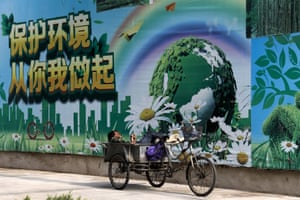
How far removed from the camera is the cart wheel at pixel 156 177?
14.6 meters

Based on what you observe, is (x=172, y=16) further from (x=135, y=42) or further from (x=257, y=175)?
(x=257, y=175)

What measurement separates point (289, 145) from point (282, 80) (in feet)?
4.21

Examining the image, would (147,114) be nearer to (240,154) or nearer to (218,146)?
(218,146)

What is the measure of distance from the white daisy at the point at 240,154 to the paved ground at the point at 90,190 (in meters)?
0.62

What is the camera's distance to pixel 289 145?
13.2 metres

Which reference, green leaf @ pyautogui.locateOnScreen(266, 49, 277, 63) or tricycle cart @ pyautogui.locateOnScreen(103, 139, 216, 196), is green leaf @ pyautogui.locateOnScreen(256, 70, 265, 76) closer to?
green leaf @ pyautogui.locateOnScreen(266, 49, 277, 63)

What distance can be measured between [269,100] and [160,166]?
268 cm

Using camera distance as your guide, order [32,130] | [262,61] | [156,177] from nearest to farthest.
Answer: [262,61]
[156,177]
[32,130]

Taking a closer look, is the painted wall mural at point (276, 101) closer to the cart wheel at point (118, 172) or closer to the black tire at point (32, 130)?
the cart wheel at point (118, 172)

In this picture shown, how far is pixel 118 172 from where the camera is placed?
1470cm

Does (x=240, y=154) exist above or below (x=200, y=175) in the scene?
above

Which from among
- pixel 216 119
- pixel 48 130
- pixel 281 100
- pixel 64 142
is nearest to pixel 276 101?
pixel 281 100

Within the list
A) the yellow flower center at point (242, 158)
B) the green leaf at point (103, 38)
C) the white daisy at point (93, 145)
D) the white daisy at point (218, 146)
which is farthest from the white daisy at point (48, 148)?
the yellow flower center at point (242, 158)

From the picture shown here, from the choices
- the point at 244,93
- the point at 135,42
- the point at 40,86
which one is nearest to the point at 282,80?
the point at 244,93
